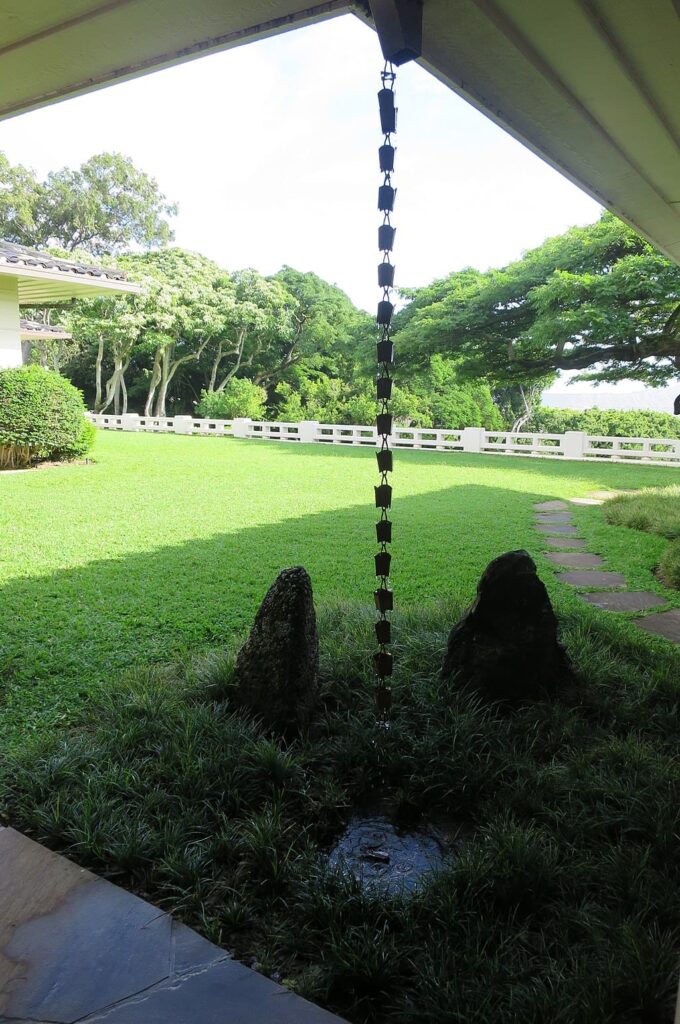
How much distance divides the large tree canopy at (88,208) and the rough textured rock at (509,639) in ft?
110

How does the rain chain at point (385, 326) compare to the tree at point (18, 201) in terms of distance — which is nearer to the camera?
the rain chain at point (385, 326)

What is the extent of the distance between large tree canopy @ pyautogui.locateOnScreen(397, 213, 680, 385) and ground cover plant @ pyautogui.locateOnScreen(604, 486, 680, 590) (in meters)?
4.55

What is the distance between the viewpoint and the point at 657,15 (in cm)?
198

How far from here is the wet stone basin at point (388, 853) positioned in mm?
2023

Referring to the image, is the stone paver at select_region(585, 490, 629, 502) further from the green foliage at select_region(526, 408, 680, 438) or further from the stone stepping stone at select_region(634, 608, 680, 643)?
the green foliage at select_region(526, 408, 680, 438)

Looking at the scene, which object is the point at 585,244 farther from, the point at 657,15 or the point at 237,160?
the point at 237,160

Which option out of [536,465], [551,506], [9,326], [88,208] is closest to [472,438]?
[536,465]

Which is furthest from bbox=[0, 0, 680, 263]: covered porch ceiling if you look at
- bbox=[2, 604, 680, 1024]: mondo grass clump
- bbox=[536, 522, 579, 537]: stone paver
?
bbox=[536, 522, 579, 537]: stone paver

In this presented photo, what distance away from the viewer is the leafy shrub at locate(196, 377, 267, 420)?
24.3m

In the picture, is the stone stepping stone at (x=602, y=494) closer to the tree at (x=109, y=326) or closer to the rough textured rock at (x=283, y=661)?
the rough textured rock at (x=283, y=661)

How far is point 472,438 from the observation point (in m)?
18.3

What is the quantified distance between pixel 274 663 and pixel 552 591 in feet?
9.69

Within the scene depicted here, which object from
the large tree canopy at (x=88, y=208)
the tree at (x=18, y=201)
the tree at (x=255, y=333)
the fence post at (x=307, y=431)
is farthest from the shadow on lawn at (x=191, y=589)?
the tree at (x=18, y=201)

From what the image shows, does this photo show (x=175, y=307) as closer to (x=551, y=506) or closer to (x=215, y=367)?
(x=215, y=367)
